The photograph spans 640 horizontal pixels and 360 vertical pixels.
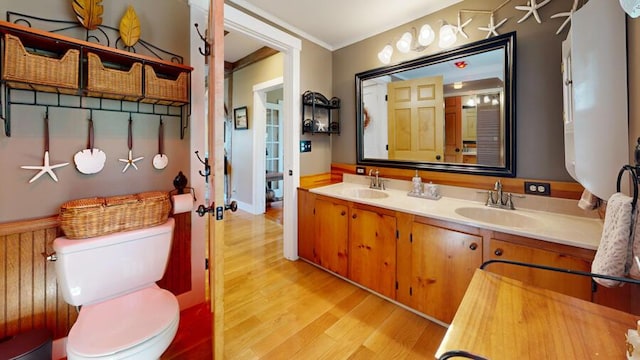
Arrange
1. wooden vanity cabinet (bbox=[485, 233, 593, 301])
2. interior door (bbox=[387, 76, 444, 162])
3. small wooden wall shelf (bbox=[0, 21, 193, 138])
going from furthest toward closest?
interior door (bbox=[387, 76, 444, 162]), wooden vanity cabinet (bbox=[485, 233, 593, 301]), small wooden wall shelf (bbox=[0, 21, 193, 138])

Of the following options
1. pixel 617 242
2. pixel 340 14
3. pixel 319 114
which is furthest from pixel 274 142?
pixel 617 242

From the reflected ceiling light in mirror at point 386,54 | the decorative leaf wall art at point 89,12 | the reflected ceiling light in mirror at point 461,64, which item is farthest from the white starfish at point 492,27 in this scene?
the decorative leaf wall art at point 89,12

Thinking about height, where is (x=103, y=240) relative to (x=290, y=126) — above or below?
below

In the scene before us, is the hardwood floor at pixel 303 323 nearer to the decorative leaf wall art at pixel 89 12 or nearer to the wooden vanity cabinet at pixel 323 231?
the wooden vanity cabinet at pixel 323 231

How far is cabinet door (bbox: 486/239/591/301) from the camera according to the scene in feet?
→ 4.11

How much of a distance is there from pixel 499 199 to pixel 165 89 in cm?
235

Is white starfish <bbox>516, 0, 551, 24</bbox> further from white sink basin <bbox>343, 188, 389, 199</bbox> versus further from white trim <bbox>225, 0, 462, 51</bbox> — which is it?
white sink basin <bbox>343, 188, 389, 199</bbox>

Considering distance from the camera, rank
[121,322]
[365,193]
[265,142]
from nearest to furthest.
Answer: [121,322]
[365,193]
[265,142]

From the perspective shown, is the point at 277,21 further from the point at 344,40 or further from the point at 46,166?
the point at 46,166

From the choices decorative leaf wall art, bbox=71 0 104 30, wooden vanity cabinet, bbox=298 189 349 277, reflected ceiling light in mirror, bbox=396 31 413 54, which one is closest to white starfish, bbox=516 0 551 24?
reflected ceiling light in mirror, bbox=396 31 413 54

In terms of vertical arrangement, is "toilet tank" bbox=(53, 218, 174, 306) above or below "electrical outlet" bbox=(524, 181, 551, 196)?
below

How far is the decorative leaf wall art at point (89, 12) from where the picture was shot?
1.35m

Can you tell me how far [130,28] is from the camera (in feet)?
4.93

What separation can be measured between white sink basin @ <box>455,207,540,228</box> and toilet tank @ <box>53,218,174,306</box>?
6.35ft
